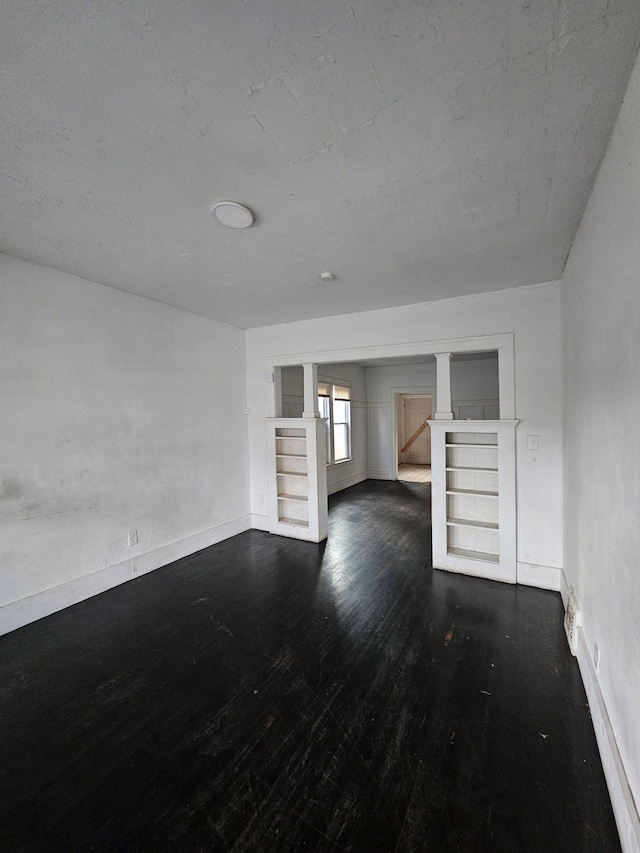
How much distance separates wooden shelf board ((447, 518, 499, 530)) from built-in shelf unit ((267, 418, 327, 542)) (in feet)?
4.98

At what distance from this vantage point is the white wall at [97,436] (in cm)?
255

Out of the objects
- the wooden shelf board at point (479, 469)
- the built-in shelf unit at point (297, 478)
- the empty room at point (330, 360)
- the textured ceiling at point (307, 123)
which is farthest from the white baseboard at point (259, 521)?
the textured ceiling at point (307, 123)

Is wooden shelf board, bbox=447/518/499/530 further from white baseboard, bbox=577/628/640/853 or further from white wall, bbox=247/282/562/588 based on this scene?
white baseboard, bbox=577/628/640/853

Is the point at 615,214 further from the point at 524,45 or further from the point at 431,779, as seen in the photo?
the point at 431,779

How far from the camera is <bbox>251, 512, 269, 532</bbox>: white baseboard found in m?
4.59

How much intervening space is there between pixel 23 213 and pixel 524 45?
238 cm

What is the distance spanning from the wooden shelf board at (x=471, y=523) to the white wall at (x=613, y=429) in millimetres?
1082

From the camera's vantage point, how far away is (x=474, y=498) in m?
3.42

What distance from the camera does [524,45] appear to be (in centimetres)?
104

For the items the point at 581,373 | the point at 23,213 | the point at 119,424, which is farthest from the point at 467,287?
the point at 119,424

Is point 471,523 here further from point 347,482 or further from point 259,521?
point 347,482

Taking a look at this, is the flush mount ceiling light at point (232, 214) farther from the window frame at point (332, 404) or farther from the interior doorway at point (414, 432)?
the interior doorway at point (414, 432)

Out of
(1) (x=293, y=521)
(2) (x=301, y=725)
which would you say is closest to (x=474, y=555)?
(1) (x=293, y=521)

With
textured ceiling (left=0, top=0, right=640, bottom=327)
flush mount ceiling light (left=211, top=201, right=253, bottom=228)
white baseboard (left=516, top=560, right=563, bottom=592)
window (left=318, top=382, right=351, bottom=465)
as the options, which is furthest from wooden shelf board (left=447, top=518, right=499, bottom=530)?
window (left=318, top=382, right=351, bottom=465)
